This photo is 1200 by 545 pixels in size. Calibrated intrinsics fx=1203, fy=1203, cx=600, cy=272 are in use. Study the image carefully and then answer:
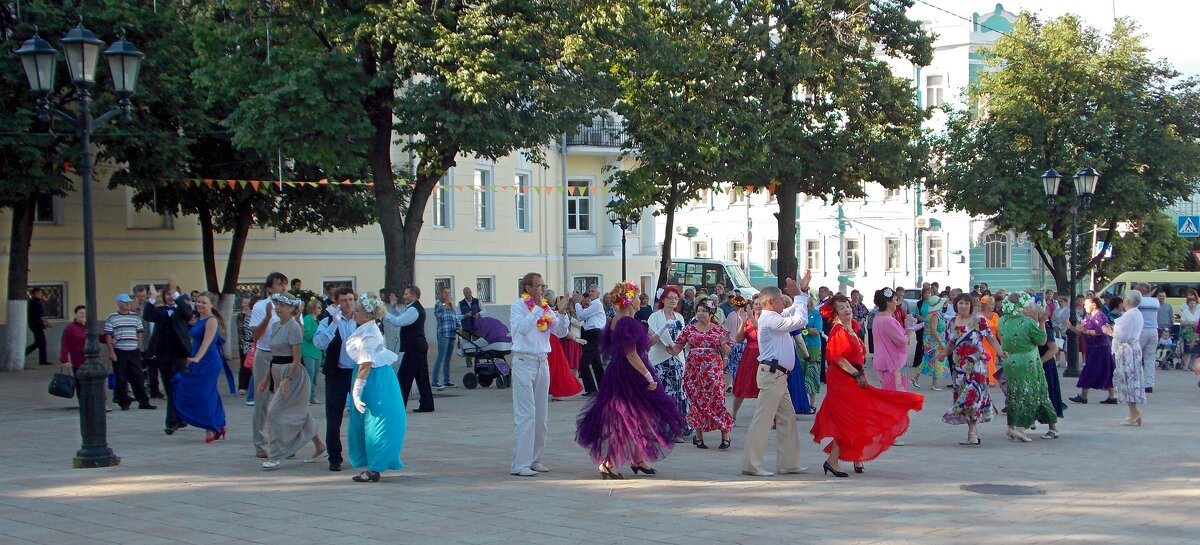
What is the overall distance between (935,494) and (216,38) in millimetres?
14852

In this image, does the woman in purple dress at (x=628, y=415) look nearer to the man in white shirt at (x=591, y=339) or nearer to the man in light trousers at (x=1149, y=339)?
the man in white shirt at (x=591, y=339)

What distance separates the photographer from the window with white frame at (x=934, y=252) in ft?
180

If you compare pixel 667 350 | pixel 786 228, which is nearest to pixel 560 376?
pixel 667 350

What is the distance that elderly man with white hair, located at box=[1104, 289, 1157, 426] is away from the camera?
1501cm

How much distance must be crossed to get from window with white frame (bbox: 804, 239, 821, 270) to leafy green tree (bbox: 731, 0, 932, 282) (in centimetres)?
3078

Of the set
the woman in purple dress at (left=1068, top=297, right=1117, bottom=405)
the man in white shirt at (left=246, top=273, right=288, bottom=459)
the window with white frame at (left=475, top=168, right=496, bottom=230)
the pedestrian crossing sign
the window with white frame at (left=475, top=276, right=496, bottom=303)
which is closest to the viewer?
the man in white shirt at (left=246, top=273, right=288, bottom=459)

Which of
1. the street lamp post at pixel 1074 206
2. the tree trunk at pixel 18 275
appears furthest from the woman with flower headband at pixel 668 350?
the tree trunk at pixel 18 275

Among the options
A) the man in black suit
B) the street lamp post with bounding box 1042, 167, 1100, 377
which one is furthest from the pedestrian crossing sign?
the man in black suit

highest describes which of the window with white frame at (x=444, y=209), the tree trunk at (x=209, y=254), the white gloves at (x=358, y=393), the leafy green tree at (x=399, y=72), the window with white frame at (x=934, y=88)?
the window with white frame at (x=934, y=88)

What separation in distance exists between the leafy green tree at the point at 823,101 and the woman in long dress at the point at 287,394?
14.7 m

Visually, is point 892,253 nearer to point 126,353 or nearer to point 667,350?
point 126,353

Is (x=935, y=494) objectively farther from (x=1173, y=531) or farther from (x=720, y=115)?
(x=720, y=115)

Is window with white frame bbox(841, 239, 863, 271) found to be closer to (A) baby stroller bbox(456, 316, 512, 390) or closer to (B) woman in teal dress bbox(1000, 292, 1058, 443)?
(A) baby stroller bbox(456, 316, 512, 390)

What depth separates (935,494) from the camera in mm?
9914
